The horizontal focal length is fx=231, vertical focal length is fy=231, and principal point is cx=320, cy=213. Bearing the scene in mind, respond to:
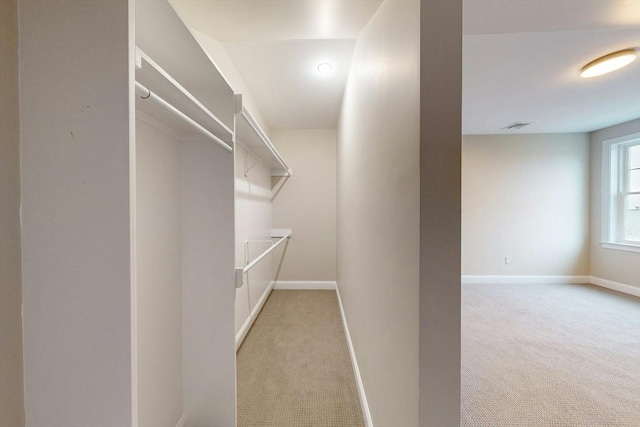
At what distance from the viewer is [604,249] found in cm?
366

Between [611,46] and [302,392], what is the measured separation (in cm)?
344

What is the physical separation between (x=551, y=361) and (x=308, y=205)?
3006 millimetres

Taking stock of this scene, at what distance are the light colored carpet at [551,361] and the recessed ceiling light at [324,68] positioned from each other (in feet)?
8.86

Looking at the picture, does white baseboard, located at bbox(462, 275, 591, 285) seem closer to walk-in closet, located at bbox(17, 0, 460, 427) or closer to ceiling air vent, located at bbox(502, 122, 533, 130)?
ceiling air vent, located at bbox(502, 122, 533, 130)

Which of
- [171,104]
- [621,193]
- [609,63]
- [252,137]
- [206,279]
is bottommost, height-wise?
[206,279]

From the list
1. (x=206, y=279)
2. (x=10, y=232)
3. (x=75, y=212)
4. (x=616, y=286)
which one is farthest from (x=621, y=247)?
(x=10, y=232)

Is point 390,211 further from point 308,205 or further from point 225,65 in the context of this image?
point 308,205

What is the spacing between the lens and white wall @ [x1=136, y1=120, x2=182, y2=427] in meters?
0.97

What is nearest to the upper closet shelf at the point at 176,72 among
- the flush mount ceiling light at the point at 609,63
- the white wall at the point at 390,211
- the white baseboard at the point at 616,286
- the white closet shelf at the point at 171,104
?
the white closet shelf at the point at 171,104

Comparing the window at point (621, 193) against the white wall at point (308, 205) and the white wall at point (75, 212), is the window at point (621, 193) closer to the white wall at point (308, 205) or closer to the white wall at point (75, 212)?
the white wall at point (308, 205)

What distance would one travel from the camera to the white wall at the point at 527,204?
12.6 feet

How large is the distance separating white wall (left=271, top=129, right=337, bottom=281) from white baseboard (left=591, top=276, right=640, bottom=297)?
428 cm

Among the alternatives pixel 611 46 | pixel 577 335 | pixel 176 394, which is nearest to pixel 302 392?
pixel 176 394

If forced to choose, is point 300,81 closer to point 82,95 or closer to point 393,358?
point 82,95
